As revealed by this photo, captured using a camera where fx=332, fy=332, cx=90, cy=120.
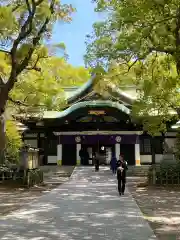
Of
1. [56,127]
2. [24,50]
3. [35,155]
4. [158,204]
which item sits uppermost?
[24,50]

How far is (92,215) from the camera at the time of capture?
9.48 meters

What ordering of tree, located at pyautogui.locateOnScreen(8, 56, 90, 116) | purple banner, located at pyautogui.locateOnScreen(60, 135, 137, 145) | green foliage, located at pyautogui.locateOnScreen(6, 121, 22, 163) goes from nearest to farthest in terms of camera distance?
tree, located at pyautogui.locateOnScreen(8, 56, 90, 116) < green foliage, located at pyautogui.locateOnScreen(6, 121, 22, 163) < purple banner, located at pyautogui.locateOnScreen(60, 135, 137, 145)

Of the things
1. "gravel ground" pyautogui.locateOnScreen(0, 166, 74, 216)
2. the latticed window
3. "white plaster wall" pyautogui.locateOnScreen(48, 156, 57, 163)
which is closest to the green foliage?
"gravel ground" pyautogui.locateOnScreen(0, 166, 74, 216)

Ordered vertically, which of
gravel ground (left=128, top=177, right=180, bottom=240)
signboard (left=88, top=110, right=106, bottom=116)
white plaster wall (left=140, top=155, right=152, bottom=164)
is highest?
signboard (left=88, top=110, right=106, bottom=116)

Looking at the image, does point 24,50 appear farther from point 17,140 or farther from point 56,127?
point 56,127

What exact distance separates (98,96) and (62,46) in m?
14.6

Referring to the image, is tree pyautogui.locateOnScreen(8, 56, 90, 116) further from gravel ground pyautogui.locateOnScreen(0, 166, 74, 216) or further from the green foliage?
gravel ground pyautogui.locateOnScreen(0, 166, 74, 216)

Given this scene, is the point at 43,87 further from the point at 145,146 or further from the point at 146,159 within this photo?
the point at 146,159

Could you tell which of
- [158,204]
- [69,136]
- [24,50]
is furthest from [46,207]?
[69,136]

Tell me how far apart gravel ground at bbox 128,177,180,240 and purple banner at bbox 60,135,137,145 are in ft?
45.7

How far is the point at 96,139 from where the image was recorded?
1238 inches

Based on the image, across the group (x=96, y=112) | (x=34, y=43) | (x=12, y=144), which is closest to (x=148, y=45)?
(x=34, y=43)

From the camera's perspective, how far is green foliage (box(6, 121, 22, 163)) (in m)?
19.1

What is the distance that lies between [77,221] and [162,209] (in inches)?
143
